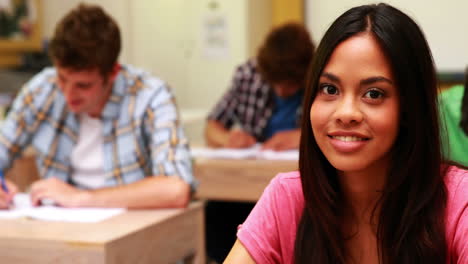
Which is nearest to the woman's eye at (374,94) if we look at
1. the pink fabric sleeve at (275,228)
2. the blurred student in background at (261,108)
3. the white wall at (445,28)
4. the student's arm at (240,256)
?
the pink fabric sleeve at (275,228)

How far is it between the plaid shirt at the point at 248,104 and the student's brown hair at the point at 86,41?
48.0 inches

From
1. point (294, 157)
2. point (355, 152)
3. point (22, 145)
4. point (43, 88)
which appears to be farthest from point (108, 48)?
point (355, 152)

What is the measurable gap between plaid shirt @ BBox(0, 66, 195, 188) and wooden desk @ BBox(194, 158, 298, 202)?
62cm

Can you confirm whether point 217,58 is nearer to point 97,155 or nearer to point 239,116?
point 239,116

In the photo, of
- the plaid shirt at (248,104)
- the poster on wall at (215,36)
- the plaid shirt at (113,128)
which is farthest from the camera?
the poster on wall at (215,36)

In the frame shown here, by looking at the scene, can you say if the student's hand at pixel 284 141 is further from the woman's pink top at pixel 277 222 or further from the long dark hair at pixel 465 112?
the woman's pink top at pixel 277 222

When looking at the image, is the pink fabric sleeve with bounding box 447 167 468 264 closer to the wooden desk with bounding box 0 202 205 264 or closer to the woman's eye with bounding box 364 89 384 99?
the woman's eye with bounding box 364 89 384 99

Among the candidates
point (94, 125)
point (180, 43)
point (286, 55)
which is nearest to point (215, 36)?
point (180, 43)

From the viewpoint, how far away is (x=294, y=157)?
2971 millimetres

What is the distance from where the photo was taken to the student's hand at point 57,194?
2.07 meters

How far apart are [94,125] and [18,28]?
2475 mm

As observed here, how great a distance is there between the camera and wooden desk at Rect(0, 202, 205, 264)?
5.48 ft

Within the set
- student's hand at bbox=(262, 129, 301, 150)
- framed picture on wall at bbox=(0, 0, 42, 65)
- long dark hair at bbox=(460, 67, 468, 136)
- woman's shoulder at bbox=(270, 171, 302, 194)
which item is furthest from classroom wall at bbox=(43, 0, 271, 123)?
woman's shoulder at bbox=(270, 171, 302, 194)

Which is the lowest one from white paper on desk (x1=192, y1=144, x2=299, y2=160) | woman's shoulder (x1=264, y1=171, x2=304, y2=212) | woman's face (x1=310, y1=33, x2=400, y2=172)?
white paper on desk (x1=192, y1=144, x2=299, y2=160)
